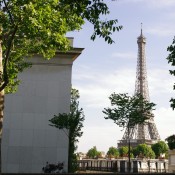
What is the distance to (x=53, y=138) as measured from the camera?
31.4 metres

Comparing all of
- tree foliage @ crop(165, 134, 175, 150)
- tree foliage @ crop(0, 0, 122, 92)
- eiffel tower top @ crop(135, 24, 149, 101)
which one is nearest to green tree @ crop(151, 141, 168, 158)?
eiffel tower top @ crop(135, 24, 149, 101)

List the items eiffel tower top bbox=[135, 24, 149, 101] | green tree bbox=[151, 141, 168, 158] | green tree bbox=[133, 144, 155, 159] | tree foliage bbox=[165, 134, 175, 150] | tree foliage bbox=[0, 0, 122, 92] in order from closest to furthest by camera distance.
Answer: tree foliage bbox=[0, 0, 122, 92] < tree foliage bbox=[165, 134, 175, 150] < green tree bbox=[133, 144, 155, 159] < green tree bbox=[151, 141, 168, 158] < eiffel tower top bbox=[135, 24, 149, 101]

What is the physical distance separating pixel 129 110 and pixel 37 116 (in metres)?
9.42

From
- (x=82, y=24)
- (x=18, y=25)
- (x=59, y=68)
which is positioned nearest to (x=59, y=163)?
(x=59, y=68)

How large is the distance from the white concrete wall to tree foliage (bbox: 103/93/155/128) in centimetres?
Answer: 530

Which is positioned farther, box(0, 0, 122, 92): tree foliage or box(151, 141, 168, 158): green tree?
box(151, 141, 168, 158): green tree

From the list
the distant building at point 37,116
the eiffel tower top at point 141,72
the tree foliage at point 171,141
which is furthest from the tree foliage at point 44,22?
the eiffel tower top at point 141,72

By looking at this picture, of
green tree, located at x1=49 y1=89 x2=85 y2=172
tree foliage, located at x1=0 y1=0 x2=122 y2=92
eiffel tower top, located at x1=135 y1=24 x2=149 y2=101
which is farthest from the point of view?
eiffel tower top, located at x1=135 y1=24 x2=149 y2=101

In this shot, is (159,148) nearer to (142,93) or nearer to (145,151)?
(145,151)

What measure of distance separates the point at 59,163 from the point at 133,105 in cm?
979

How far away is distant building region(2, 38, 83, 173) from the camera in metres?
31.0

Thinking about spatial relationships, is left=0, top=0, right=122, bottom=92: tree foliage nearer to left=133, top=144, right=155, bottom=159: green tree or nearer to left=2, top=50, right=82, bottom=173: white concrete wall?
left=2, top=50, right=82, bottom=173: white concrete wall

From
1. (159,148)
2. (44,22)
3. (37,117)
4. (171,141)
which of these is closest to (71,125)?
(37,117)

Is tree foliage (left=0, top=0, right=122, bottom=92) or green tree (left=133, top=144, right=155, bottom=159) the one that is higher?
tree foliage (left=0, top=0, right=122, bottom=92)
